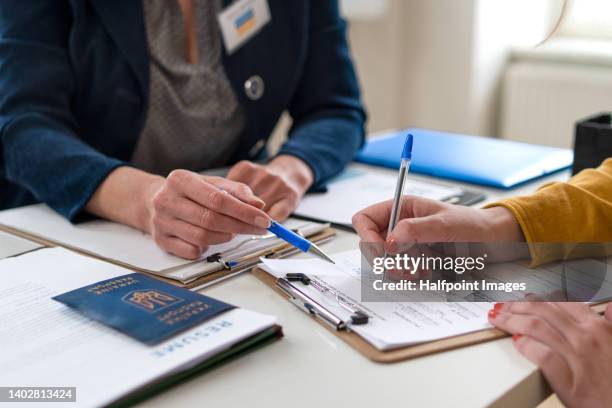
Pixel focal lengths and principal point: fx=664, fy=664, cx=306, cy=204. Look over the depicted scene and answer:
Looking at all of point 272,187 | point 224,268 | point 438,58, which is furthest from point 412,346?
point 438,58

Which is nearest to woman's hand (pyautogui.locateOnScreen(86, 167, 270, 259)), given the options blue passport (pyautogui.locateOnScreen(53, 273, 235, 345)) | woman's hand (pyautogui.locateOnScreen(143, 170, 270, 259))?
woman's hand (pyautogui.locateOnScreen(143, 170, 270, 259))

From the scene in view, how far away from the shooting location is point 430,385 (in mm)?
569

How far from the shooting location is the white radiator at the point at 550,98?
2402mm

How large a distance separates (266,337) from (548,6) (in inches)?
24.7

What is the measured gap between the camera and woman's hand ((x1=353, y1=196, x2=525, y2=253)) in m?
0.76

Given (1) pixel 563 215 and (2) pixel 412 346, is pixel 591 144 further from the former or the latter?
(2) pixel 412 346

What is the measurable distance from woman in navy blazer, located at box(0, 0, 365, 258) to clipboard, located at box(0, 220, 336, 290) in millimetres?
45

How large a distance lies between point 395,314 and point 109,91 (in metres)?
0.76

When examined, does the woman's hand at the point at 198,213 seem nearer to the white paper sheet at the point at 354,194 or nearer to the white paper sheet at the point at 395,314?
the white paper sheet at the point at 395,314

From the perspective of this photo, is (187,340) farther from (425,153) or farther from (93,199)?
(425,153)

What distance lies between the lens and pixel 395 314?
0.68 m

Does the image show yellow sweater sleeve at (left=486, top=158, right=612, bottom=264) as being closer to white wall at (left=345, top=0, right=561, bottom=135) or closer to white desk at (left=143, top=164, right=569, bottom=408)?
white desk at (left=143, top=164, right=569, bottom=408)

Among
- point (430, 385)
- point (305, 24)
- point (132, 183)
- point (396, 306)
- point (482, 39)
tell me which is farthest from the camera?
point (482, 39)

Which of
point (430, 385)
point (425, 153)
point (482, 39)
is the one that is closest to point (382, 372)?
point (430, 385)
